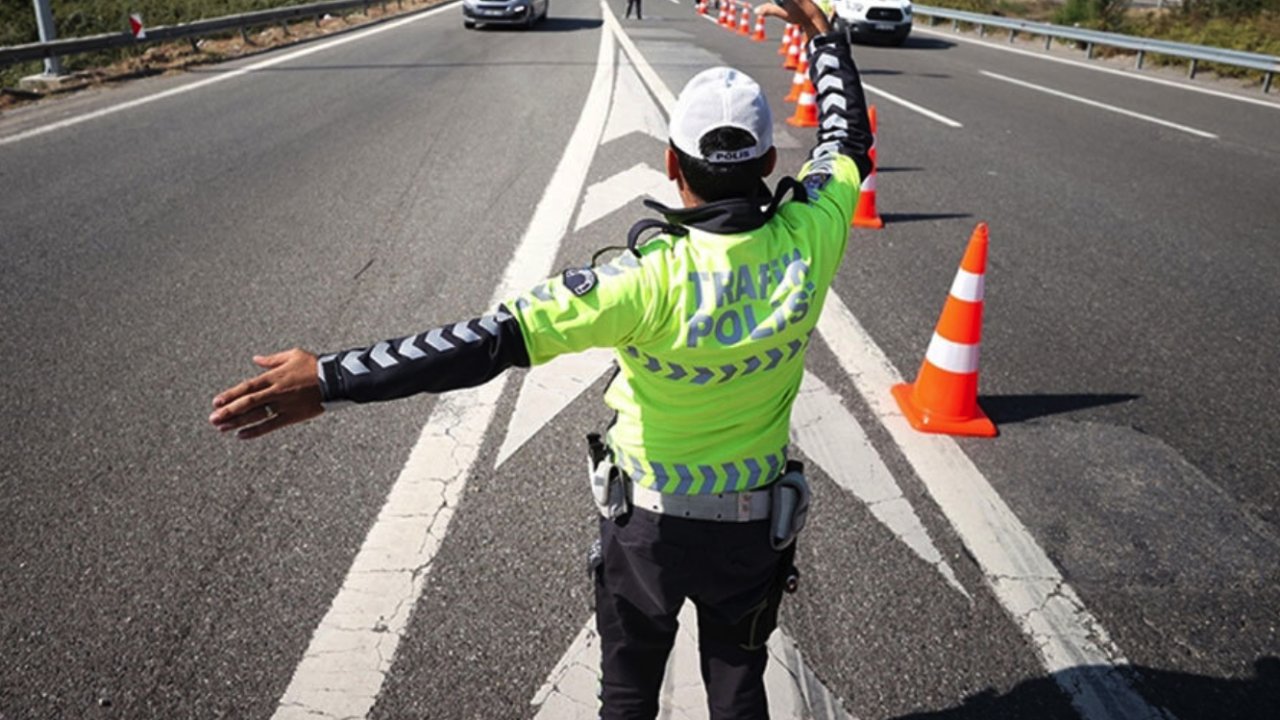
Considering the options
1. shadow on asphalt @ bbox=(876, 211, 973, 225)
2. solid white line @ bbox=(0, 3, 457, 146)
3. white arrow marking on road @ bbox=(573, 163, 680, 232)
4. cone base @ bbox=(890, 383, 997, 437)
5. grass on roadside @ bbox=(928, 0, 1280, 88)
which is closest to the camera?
cone base @ bbox=(890, 383, 997, 437)

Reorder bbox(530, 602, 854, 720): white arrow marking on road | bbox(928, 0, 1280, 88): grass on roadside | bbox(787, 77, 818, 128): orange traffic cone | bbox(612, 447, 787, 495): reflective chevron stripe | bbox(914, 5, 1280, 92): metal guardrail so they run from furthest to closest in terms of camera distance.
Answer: bbox(928, 0, 1280, 88): grass on roadside → bbox(914, 5, 1280, 92): metal guardrail → bbox(787, 77, 818, 128): orange traffic cone → bbox(530, 602, 854, 720): white arrow marking on road → bbox(612, 447, 787, 495): reflective chevron stripe

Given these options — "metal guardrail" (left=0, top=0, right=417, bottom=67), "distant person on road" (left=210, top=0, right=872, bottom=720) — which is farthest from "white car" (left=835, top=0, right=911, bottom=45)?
"distant person on road" (left=210, top=0, right=872, bottom=720)

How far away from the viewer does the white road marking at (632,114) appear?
1099cm

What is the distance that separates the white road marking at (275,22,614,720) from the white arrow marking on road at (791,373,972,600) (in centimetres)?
147

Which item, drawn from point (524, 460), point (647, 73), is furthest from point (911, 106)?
point (524, 460)

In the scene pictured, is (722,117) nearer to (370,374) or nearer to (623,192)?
(370,374)

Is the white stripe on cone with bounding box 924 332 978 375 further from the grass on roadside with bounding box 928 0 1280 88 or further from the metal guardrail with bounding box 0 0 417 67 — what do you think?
the grass on roadside with bounding box 928 0 1280 88

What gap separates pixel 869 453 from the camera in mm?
4199

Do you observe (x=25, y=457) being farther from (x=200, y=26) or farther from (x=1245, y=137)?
(x=200, y=26)

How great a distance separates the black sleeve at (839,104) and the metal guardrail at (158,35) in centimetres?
1339

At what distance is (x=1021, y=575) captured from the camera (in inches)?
133

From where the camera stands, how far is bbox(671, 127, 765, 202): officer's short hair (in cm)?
198

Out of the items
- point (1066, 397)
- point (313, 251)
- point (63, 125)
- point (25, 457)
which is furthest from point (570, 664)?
point (63, 125)

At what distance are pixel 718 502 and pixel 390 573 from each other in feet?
5.09
